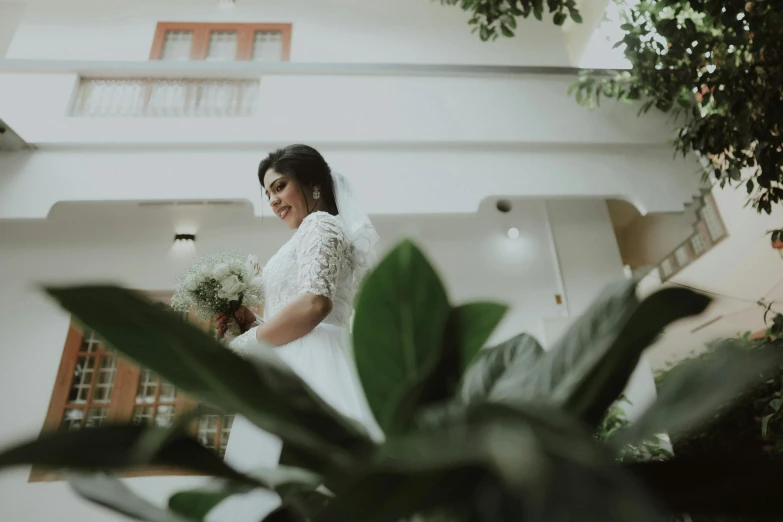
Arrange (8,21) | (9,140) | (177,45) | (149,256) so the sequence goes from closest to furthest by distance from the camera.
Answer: (9,140), (149,256), (177,45), (8,21)

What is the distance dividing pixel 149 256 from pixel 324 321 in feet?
14.8

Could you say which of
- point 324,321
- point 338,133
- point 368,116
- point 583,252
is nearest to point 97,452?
point 324,321

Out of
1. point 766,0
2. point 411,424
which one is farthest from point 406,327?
point 766,0

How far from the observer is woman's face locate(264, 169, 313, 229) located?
7.16 ft

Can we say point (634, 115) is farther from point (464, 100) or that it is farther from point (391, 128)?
point (391, 128)

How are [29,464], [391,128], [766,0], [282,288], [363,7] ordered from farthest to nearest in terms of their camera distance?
[363,7], [391,128], [766,0], [282,288], [29,464]

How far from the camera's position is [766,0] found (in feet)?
9.75

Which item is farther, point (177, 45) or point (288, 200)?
point (177, 45)

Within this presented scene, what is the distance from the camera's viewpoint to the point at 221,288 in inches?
79.5

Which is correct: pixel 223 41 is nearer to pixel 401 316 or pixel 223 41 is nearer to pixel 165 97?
pixel 165 97

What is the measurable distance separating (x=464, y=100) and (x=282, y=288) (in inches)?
165

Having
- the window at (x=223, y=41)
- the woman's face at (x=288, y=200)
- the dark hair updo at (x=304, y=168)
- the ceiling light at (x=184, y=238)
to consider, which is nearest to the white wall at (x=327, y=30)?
the window at (x=223, y=41)

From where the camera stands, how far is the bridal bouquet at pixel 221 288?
202 centimetres

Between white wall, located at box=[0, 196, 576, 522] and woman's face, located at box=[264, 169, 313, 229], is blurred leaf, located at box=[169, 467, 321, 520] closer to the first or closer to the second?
woman's face, located at box=[264, 169, 313, 229]
